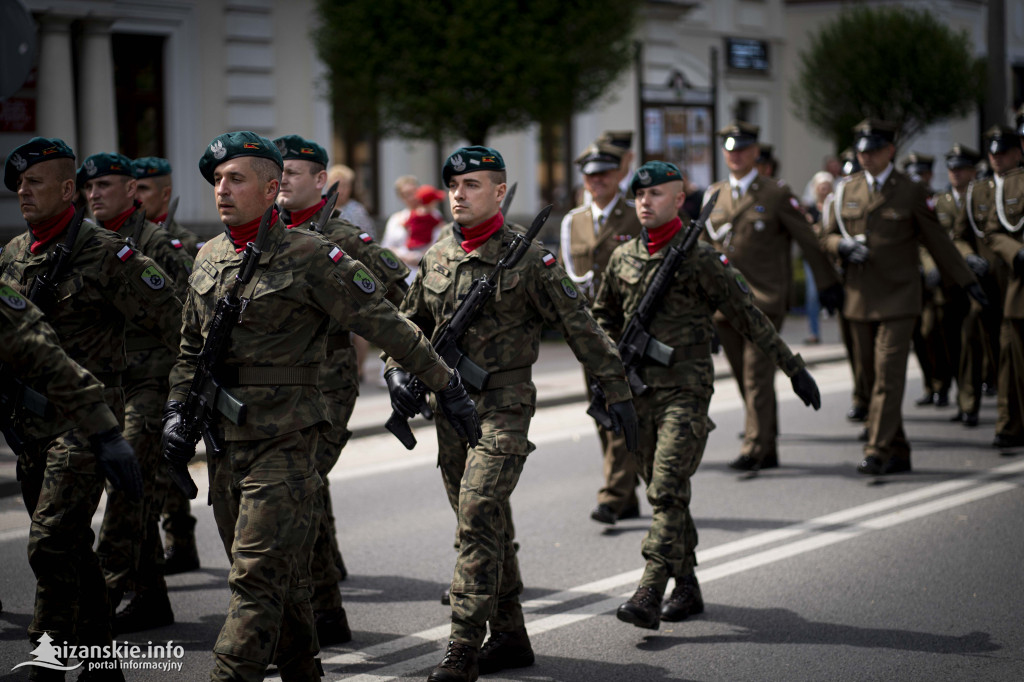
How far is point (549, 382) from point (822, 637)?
804 cm

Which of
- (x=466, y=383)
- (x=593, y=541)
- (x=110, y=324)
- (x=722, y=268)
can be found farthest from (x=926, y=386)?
(x=110, y=324)

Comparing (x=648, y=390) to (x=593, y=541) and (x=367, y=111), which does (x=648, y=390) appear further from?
(x=367, y=111)

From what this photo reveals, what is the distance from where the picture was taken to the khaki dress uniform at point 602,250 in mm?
7508

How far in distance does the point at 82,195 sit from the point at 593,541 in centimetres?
326

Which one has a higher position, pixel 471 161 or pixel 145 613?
pixel 471 161

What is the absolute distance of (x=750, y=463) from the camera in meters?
8.87

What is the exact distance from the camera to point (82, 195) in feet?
21.4

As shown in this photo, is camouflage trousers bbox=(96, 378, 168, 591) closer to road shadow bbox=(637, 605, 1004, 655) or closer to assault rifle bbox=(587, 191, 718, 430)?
assault rifle bbox=(587, 191, 718, 430)

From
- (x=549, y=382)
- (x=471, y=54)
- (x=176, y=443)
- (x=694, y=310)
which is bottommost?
(x=549, y=382)

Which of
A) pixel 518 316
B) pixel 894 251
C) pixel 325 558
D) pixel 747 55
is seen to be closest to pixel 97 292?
pixel 325 558

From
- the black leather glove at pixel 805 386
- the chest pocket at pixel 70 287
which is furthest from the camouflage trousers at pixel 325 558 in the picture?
the black leather glove at pixel 805 386

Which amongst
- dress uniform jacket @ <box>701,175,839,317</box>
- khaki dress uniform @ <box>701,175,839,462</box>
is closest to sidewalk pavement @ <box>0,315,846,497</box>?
khaki dress uniform @ <box>701,175,839,462</box>

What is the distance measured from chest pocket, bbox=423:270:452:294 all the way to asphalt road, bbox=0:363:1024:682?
4.85 ft

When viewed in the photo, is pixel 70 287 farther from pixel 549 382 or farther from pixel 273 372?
pixel 549 382
